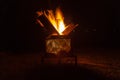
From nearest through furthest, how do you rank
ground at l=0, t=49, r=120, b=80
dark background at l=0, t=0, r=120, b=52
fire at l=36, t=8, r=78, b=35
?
ground at l=0, t=49, r=120, b=80, fire at l=36, t=8, r=78, b=35, dark background at l=0, t=0, r=120, b=52

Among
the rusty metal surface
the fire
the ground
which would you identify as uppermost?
the fire

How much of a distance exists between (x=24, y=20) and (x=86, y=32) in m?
3.37

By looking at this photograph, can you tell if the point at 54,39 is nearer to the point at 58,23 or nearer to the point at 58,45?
the point at 58,45

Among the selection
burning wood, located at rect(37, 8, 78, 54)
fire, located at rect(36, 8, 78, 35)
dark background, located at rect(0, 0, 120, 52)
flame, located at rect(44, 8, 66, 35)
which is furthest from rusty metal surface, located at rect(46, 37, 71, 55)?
dark background, located at rect(0, 0, 120, 52)

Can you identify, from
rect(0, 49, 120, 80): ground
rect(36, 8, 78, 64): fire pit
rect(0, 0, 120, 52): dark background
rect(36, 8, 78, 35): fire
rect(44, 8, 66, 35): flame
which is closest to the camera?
rect(0, 49, 120, 80): ground

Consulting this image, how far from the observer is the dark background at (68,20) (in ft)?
37.0

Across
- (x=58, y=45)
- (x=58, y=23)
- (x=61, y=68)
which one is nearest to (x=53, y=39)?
(x=58, y=45)

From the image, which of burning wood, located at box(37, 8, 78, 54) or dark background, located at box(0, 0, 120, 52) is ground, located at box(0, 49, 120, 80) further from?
dark background, located at box(0, 0, 120, 52)

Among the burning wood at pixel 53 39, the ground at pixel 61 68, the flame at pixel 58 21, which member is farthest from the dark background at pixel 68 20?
the burning wood at pixel 53 39

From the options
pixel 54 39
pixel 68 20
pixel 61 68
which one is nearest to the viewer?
pixel 54 39

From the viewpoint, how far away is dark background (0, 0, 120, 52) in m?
11.3

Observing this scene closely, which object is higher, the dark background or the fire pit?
the dark background

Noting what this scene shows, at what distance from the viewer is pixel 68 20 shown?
34.9 ft

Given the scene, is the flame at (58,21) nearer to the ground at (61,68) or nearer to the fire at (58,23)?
the fire at (58,23)
